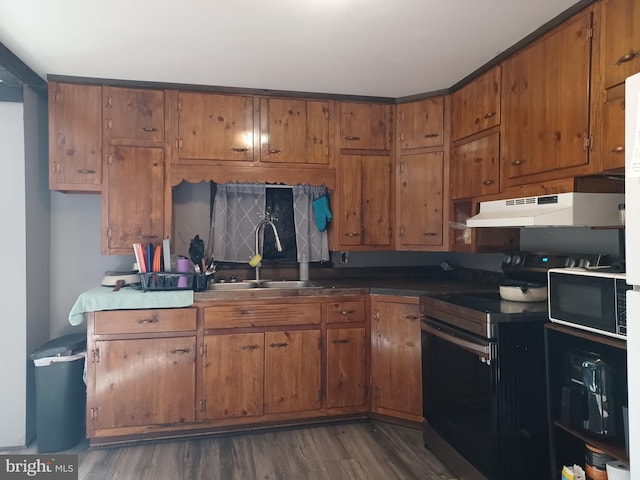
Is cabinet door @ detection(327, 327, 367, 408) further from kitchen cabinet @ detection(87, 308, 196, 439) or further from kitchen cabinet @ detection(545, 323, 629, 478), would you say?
kitchen cabinet @ detection(545, 323, 629, 478)

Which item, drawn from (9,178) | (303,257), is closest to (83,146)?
Answer: (9,178)

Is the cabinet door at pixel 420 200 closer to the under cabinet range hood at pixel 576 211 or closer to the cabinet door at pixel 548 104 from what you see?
the cabinet door at pixel 548 104


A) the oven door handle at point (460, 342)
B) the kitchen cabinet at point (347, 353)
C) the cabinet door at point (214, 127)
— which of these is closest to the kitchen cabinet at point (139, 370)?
the kitchen cabinet at point (347, 353)

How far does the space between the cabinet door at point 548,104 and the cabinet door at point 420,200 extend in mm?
651

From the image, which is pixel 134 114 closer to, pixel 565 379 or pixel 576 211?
pixel 576 211

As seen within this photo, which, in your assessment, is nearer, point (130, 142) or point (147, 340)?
point (147, 340)

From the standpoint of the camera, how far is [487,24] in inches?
82.0

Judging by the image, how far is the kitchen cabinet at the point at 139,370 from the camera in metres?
2.53

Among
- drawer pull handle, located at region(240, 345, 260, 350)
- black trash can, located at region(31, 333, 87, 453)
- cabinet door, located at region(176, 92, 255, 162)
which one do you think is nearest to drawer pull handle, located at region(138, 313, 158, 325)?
black trash can, located at region(31, 333, 87, 453)

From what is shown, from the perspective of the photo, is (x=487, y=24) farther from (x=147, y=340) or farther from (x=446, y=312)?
(x=147, y=340)

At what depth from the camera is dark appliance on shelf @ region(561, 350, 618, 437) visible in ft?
5.22

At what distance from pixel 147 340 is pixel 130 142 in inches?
53.3

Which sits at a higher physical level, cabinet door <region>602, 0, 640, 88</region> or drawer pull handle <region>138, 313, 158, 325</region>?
cabinet door <region>602, 0, 640, 88</region>

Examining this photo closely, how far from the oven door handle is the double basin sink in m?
0.89
